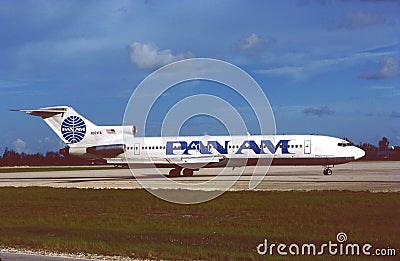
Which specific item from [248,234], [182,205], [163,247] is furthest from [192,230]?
[182,205]

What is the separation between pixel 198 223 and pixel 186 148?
32.9 metres

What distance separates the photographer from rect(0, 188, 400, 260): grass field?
1398cm

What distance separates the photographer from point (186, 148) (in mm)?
51344

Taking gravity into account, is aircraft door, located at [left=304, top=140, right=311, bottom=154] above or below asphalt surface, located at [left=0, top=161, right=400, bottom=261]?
above

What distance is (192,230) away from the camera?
1686 cm

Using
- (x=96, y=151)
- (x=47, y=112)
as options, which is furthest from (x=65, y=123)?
(x=96, y=151)

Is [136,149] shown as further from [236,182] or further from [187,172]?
[236,182]

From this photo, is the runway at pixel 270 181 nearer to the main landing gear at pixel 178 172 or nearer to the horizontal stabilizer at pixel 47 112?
the main landing gear at pixel 178 172

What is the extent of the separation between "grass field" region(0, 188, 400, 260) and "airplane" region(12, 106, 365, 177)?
20497 mm

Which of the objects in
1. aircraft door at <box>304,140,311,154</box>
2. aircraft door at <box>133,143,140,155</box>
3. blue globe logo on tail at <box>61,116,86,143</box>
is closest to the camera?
aircraft door at <box>304,140,311,154</box>

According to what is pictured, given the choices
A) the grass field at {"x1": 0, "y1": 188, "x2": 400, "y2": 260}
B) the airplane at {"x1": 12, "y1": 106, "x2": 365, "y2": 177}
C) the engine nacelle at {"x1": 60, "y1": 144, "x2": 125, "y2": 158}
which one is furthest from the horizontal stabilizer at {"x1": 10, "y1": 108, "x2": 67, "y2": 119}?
the grass field at {"x1": 0, "y1": 188, "x2": 400, "y2": 260}

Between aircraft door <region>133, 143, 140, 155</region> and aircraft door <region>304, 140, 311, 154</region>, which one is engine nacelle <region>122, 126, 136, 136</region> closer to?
aircraft door <region>133, 143, 140, 155</region>

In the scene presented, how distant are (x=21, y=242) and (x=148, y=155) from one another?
37444 millimetres

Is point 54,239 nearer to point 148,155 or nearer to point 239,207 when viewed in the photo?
point 239,207
